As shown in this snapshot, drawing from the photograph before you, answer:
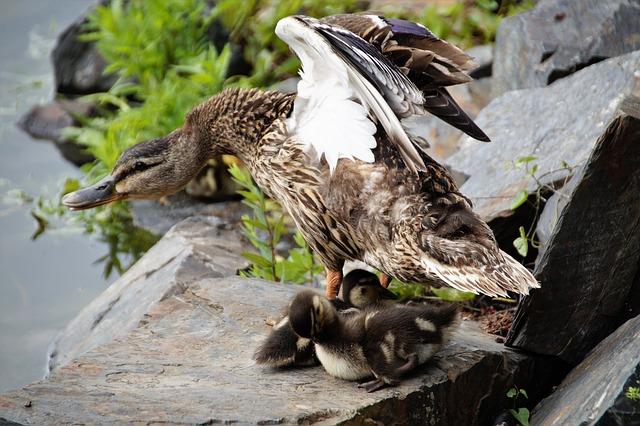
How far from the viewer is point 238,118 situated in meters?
5.30

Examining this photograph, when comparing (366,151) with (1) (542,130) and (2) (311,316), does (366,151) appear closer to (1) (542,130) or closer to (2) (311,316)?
(2) (311,316)

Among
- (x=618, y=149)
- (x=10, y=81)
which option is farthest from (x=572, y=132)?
(x=10, y=81)

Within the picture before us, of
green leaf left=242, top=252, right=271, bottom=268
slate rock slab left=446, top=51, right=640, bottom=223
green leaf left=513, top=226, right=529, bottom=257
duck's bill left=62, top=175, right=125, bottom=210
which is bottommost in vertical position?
green leaf left=242, top=252, right=271, bottom=268

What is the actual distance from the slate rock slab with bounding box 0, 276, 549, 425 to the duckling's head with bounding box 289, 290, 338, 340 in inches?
9.0

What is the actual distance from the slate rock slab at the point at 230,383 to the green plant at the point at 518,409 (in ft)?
0.12

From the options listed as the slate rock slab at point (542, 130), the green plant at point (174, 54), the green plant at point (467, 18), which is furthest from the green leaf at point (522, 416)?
the green plant at point (467, 18)

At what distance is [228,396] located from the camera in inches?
155

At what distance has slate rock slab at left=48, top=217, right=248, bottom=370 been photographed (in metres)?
5.66

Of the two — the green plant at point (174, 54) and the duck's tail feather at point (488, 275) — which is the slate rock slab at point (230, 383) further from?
the green plant at point (174, 54)

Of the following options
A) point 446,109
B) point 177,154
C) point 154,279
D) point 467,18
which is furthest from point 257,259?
point 467,18

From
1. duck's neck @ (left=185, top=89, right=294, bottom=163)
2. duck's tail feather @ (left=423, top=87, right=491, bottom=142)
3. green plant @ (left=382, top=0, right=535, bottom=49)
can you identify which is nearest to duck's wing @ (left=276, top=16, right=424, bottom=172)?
duck's neck @ (left=185, top=89, right=294, bottom=163)

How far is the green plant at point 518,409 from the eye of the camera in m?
4.32

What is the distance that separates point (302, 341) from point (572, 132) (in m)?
2.21

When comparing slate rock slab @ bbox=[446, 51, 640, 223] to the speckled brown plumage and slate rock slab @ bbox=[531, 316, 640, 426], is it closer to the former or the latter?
the speckled brown plumage
